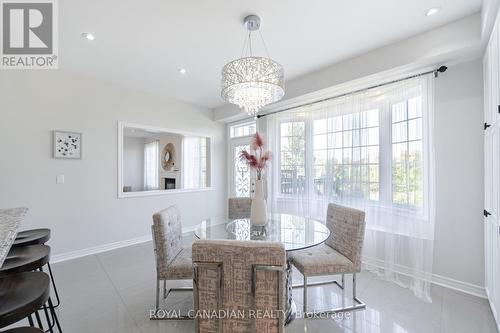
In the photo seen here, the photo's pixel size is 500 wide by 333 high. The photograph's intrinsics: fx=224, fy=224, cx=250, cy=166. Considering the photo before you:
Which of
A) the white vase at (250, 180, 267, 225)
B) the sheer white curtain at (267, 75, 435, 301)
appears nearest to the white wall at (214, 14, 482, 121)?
the sheer white curtain at (267, 75, 435, 301)

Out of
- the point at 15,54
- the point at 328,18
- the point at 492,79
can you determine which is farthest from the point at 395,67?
the point at 15,54

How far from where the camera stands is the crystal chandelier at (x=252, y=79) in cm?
207

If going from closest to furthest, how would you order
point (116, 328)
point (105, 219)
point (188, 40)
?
1. point (116, 328)
2. point (188, 40)
3. point (105, 219)

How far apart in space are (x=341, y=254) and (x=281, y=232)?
0.65 meters

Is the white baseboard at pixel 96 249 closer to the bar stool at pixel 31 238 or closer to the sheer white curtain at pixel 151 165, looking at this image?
the bar stool at pixel 31 238

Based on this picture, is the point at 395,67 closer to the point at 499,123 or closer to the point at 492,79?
the point at 492,79

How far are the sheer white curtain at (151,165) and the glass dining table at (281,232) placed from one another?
5.18 m

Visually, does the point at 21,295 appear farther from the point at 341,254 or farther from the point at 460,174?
the point at 460,174

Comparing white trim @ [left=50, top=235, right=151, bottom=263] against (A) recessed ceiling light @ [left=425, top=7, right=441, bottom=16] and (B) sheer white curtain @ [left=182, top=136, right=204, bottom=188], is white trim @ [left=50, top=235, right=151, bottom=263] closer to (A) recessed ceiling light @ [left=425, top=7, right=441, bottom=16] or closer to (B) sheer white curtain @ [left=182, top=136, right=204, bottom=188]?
(B) sheer white curtain @ [left=182, top=136, right=204, bottom=188]

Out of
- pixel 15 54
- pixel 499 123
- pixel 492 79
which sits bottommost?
pixel 499 123

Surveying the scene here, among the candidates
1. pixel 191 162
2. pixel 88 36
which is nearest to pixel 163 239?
pixel 88 36

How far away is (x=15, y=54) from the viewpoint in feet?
8.63

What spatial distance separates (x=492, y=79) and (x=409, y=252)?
1.92m

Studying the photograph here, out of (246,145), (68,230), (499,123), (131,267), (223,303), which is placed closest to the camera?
(223,303)
